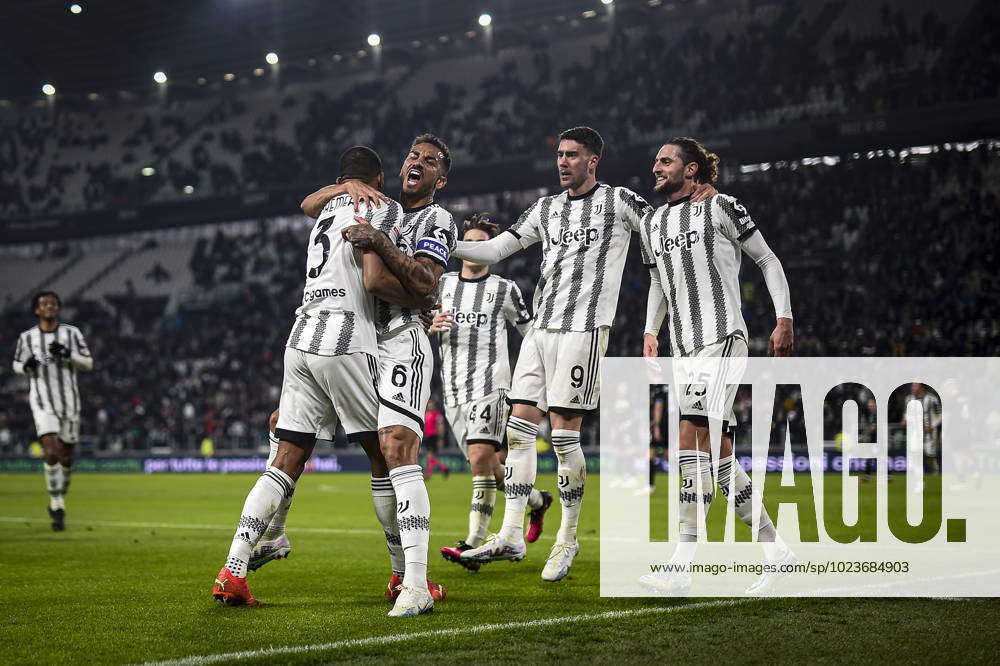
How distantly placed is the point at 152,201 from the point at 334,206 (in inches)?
1509

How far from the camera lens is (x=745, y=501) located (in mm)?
6121

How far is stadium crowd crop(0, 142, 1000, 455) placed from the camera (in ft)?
87.6

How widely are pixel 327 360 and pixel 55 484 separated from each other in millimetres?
7650

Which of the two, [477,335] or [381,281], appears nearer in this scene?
[381,281]

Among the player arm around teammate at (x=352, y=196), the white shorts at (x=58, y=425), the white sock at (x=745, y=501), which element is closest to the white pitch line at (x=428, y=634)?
the white sock at (x=745, y=501)

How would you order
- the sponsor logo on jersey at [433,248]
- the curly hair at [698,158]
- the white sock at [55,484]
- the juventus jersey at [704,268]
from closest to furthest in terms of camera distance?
1. the sponsor logo on jersey at [433,248]
2. the juventus jersey at [704,268]
3. the curly hair at [698,158]
4. the white sock at [55,484]

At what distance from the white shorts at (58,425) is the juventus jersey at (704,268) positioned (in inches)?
317

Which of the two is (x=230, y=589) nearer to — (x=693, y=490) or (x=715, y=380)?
(x=693, y=490)

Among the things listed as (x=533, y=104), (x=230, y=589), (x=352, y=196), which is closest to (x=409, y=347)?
(x=352, y=196)

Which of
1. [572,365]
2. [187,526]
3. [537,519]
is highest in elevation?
[572,365]

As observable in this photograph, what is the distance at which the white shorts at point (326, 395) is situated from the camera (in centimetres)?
549

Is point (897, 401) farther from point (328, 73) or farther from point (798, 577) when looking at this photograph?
point (328, 73)

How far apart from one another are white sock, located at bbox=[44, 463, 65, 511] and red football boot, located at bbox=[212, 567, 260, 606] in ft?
22.6

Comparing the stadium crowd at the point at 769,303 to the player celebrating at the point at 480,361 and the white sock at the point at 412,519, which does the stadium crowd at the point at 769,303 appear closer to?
the player celebrating at the point at 480,361
